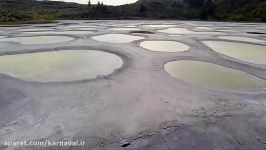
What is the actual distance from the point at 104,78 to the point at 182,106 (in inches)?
79.1

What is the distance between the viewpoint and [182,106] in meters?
3.87

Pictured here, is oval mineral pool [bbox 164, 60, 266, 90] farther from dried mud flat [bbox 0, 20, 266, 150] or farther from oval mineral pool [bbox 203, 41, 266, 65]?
oval mineral pool [bbox 203, 41, 266, 65]

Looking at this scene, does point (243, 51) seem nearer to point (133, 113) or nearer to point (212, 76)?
point (212, 76)

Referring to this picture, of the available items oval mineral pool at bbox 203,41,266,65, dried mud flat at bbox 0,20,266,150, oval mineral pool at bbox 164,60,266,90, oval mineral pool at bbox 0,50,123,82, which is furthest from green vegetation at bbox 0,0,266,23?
dried mud flat at bbox 0,20,266,150

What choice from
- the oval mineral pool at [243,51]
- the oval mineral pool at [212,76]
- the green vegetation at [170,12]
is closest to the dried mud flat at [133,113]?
the oval mineral pool at [212,76]

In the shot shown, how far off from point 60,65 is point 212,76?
395 centimetres

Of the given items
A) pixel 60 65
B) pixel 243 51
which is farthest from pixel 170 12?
pixel 60 65

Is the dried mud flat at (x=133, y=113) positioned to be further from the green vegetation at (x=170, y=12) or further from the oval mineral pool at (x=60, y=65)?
the green vegetation at (x=170, y=12)

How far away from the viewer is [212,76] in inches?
220

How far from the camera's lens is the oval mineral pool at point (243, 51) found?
284 inches

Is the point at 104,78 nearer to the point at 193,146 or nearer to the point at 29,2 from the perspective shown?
the point at 193,146

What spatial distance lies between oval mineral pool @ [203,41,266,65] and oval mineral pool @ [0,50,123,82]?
12.8 ft

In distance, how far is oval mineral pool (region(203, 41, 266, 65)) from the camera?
23.6 ft

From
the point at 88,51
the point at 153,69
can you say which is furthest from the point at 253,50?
the point at 88,51
